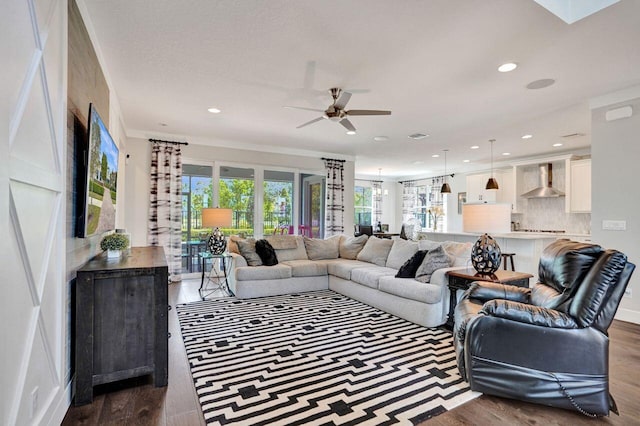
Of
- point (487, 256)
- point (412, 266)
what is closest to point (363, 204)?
point (412, 266)

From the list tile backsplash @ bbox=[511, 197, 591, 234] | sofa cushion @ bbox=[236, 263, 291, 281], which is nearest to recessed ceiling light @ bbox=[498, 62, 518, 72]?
sofa cushion @ bbox=[236, 263, 291, 281]

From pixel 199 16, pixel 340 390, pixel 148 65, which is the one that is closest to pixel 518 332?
pixel 340 390

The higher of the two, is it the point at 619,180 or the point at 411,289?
the point at 619,180

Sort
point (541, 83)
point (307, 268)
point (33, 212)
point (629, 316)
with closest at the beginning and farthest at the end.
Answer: point (33, 212) → point (541, 83) → point (629, 316) → point (307, 268)

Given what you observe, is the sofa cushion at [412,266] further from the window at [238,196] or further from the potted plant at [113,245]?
the window at [238,196]

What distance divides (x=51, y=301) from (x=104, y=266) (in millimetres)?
518

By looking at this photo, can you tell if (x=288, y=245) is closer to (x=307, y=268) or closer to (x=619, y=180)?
(x=307, y=268)

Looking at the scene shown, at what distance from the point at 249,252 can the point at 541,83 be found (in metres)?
4.22

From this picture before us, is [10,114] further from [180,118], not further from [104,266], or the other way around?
[180,118]

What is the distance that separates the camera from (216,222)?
5.12 m

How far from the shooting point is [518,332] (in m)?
2.15

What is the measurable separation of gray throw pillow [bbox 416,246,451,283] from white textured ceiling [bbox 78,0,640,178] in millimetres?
1864

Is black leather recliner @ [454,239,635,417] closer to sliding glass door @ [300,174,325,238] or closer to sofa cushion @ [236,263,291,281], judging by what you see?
sofa cushion @ [236,263,291,281]

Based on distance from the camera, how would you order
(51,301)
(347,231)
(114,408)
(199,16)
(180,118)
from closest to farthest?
(51,301) < (114,408) < (199,16) < (180,118) < (347,231)
